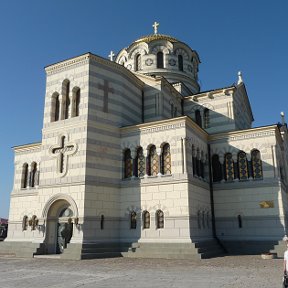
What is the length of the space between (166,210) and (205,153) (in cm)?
652

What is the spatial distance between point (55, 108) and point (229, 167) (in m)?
13.9

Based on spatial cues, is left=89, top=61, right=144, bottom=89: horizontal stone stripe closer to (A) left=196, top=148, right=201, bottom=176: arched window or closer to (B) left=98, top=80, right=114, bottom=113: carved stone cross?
(B) left=98, top=80, right=114, bottom=113: carved stone cross

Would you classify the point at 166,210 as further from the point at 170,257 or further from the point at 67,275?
the point at 67,275

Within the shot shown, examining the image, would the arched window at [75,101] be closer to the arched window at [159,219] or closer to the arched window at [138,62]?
the arched window at [159,219]

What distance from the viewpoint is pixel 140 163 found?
2348 cm

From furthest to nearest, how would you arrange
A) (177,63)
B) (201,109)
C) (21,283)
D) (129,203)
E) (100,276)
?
1. (177,63)
2. (201,109)
3. (129,203)
4. (100,276)
5. (21,283)

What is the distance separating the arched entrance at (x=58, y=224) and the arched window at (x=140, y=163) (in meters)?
5.17

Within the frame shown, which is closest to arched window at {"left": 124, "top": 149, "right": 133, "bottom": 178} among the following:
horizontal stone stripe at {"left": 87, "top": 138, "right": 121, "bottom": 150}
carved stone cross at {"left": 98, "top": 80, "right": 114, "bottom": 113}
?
horizontal stone stripe at {"left": 87, "top": 138, "right": 121, "bottom": 150}

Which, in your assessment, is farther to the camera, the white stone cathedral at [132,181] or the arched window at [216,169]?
the arched window at [216,169]

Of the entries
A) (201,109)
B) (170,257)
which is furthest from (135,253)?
(201,109)

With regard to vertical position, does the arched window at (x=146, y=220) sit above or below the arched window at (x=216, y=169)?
below

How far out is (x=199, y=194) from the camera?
22.9 meters

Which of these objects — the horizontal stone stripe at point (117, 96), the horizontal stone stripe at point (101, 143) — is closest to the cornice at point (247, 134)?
the horizontal stone stripe at point (117, 96)

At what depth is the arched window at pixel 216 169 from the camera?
25.7 m
